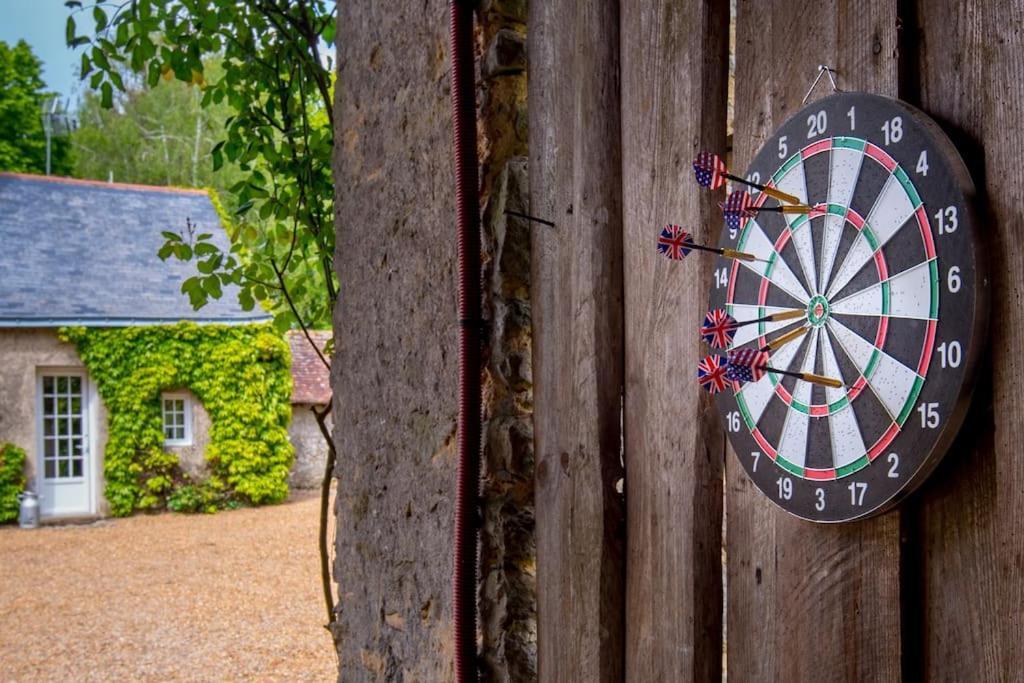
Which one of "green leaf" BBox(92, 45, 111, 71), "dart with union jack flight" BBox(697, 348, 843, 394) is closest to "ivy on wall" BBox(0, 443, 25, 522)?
"green leaf" BBox(92, 45, 111, 71)

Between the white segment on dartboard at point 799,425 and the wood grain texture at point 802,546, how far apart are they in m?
0.08

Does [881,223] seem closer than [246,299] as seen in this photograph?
Yes

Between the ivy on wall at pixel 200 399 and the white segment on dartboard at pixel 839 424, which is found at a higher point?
the white segment on dartboard at pixel 839 424

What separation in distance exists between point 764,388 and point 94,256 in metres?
14.9

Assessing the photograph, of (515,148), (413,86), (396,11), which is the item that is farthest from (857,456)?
(396,11)

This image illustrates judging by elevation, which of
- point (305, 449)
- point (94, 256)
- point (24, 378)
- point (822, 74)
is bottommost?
point (305, 449)

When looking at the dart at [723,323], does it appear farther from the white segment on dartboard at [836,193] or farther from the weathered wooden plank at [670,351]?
the weathered wooden plank at [670,351]

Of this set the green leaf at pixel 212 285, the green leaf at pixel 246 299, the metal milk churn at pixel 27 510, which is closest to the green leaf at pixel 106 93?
the green leaf at pixel 212 285

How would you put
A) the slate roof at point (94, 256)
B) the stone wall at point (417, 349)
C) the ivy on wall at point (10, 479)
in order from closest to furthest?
1. the stone wall at point (417, 349)
2. the ivy on wall at point (10, 479)
3. the slate roof at point (94, 256)

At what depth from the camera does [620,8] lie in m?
1.26

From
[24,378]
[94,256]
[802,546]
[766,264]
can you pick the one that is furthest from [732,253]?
[94,256]

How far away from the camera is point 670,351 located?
1145 millimetres

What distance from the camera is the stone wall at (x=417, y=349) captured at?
1.45 metres

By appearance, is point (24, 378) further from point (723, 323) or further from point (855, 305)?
point (855, 305)
